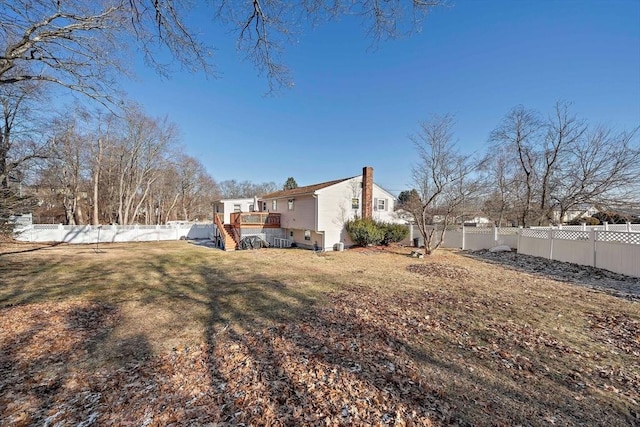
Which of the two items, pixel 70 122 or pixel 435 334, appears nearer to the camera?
pixel 435 334

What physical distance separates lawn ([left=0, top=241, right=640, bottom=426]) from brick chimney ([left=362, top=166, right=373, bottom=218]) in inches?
426

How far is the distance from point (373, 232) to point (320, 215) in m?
3.60

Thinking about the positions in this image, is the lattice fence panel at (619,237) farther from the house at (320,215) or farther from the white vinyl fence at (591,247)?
the house at (320,215)

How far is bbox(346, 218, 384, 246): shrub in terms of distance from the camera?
Answer: 54.3ft

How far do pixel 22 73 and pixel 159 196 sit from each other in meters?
35.3

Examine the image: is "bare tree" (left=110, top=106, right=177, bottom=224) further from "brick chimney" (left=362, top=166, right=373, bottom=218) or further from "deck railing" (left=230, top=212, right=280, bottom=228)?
"brick chimney" (left=362, top=166, right=373, bottom=218)

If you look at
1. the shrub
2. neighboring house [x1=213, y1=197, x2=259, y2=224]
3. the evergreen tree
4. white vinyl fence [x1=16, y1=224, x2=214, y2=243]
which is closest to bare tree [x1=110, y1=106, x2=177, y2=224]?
white vinyl fence [x1=16, y1=224, x2=214, y2=243]

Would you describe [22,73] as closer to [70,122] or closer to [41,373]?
[41,373]

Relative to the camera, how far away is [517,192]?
20.7m

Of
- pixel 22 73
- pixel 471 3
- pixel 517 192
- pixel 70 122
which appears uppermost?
pixel 70 122

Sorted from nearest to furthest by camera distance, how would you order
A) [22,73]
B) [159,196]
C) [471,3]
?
1. [471,3]
2. [22,73]
3. [159,196]

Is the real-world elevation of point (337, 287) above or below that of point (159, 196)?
below

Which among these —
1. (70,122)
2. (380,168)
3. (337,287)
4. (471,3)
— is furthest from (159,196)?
(471,3)

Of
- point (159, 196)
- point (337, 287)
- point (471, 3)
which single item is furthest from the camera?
point (159, 196)
